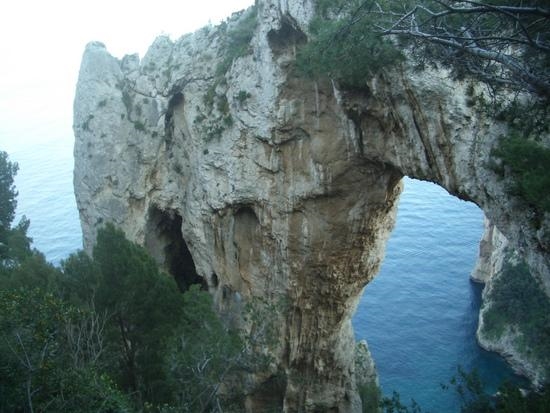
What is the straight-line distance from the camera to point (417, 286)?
44844mm

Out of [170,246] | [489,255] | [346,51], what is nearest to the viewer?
[346,51]

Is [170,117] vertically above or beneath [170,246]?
above

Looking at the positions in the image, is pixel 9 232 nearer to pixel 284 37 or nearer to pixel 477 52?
pixel 284 37

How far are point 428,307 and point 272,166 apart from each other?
28.4 metres

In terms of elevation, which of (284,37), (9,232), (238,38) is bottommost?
(9,232)

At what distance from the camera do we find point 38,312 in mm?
10945

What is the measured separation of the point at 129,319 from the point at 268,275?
621 centimetres

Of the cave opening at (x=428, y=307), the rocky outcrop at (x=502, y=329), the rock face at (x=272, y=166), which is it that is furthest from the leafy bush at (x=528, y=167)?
the rocky outcrop at (x=502, y=329)

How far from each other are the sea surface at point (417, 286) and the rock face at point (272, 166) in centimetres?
1496

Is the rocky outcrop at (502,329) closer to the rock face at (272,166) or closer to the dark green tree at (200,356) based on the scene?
the rock face at (272,166)

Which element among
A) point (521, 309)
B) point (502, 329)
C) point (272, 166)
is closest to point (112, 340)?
point (272, 166)

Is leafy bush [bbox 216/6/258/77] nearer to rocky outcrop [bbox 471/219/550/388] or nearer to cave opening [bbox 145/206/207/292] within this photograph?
cave opening [bbox 145/206/207/292]

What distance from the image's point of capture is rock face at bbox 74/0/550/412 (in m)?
15.1

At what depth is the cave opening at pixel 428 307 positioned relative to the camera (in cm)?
3578
